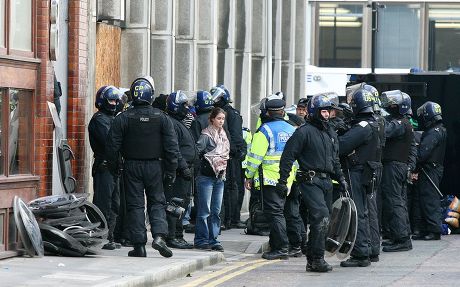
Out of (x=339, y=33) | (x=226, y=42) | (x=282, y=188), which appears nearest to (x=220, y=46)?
(x=226, y=42)

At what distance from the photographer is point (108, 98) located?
17594mm

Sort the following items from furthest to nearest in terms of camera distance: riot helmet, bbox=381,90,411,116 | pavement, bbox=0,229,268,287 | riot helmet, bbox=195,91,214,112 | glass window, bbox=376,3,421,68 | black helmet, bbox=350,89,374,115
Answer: glass window, bbox=376,3,421,68, riot helmet, bbox=381,90,411,116, riot helmet, bbox=195,91,214,112, black helmet, bbox=350,89,374,115, pavement, bbox=0,229,268,287

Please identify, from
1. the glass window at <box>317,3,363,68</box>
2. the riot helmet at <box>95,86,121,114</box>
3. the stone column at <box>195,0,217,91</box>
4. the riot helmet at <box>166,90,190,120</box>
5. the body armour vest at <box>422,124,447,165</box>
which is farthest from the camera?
the glass window at <box>317,3,363,68</box>

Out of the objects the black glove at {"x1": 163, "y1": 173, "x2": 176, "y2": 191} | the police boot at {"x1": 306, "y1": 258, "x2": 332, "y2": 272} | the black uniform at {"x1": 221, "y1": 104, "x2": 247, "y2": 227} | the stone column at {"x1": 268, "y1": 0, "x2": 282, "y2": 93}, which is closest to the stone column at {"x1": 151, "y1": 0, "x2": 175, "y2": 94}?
the black uniform at {"x1": 221, "y1": 104, "x2": 247, "y2": 227}

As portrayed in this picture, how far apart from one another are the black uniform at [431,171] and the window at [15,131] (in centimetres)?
760

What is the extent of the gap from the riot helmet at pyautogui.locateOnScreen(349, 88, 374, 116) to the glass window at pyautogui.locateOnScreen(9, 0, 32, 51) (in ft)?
13.3

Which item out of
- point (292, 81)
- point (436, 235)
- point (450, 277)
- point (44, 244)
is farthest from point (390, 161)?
point (292, 81)

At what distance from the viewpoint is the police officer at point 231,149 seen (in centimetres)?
2073

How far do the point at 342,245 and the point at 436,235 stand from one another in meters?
5.80

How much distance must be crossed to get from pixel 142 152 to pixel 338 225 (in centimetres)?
249

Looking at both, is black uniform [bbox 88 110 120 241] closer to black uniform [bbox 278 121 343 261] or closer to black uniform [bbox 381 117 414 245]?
black uniform [bbox 278 121 343 261]

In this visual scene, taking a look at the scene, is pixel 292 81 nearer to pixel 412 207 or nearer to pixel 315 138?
pixel 412 207

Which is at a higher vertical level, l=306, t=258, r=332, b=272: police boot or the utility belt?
the utility belt

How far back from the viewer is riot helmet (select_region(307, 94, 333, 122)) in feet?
53.9
